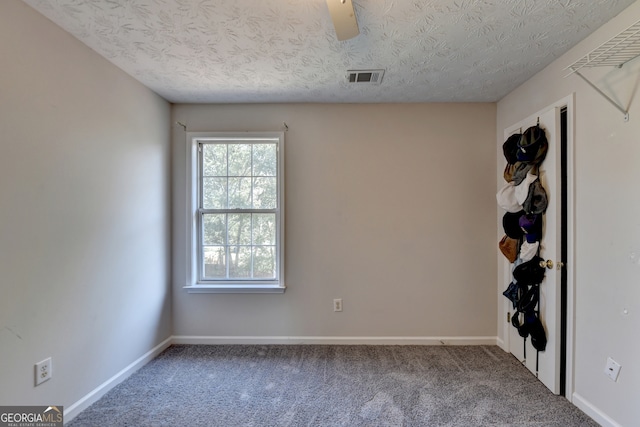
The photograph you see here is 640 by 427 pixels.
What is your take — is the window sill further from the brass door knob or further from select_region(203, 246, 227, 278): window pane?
the brass door knob

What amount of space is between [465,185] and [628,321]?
4.96 feet

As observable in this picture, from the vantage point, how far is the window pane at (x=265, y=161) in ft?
9.37

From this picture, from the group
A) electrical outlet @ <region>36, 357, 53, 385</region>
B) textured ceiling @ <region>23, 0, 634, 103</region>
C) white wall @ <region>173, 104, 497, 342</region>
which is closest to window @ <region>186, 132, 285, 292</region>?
white wall @ <region>173, 104, 497, 342</region>

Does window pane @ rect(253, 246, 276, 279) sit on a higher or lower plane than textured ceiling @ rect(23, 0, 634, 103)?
lower

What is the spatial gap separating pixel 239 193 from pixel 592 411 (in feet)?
10.2

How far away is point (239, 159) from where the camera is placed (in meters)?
2.88

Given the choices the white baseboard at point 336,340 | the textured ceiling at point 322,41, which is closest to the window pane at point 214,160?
the textured ceiling at point 322,41

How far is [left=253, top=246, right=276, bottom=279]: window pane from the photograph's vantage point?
9.34ft

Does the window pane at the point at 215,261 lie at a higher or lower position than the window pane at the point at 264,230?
lower

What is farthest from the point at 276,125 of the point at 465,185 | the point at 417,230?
the point at 465,185

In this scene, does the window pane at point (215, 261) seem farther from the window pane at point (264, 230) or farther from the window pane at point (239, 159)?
the window pane at point (239, 159)

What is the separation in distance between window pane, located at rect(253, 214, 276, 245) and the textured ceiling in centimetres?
121

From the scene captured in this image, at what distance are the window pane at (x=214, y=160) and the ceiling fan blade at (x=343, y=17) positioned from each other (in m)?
1.86

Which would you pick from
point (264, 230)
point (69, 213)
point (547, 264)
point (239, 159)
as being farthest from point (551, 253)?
point (69, 213)
